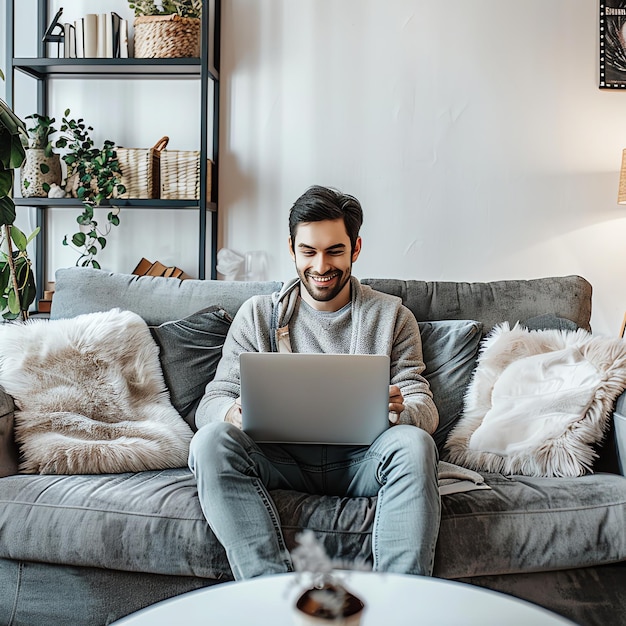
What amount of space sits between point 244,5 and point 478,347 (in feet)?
Result: 5.66

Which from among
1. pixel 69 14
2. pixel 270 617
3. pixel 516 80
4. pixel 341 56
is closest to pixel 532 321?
pixel 516 80

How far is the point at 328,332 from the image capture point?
2217 mm

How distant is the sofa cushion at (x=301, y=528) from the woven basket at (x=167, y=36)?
1.76 meters

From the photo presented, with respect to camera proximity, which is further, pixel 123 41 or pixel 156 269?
pixel 156 269

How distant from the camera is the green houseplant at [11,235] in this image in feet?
8.17

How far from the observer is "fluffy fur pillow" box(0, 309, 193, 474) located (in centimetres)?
198

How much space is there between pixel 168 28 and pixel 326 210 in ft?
3.97

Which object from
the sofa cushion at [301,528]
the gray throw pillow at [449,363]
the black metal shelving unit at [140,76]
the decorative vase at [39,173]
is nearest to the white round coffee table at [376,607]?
the sofa cushion at [301,528]

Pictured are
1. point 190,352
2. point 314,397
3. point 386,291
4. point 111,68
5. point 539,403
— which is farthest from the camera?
point 111,68

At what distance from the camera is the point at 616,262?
3148 mm

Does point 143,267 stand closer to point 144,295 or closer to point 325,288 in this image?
point 144,295

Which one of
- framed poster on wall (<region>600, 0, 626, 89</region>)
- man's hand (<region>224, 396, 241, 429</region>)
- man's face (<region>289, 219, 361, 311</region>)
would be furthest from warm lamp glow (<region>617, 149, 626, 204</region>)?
man's hand (<region>224, 396, 241, 429</region>)

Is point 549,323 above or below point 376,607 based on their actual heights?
above

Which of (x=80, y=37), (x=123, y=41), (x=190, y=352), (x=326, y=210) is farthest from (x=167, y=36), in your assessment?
(x=190, y=352)
